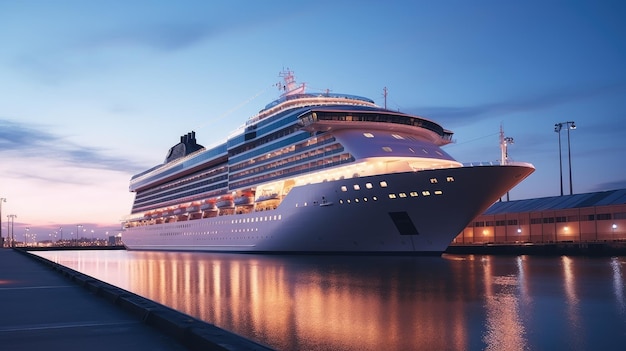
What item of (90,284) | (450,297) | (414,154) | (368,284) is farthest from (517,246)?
(90,284)

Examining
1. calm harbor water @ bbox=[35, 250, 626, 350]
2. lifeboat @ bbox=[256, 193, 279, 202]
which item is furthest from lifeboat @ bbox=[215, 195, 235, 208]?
calm harbor water @ bbox=[35, 250, 626, 350]

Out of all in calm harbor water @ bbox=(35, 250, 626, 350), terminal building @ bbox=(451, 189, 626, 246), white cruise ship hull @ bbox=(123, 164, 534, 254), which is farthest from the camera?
terminal building @ bbox=(451, 189, 626, 246)

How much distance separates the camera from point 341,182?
41031 millimetres

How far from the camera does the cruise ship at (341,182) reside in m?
37.9

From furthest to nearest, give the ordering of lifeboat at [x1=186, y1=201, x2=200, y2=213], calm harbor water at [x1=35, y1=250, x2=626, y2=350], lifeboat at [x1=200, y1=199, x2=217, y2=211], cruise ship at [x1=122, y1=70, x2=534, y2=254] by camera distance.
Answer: lifeboat at [x1=186, y1=201, x2=200, y2=213], lifeboat at [x1=200, y1=199, x2=217, y2=211], cruise ship at [x1=122, y1=70, x2=534, y2=254], calm harbor water at [x1=35, y1=250, x2=626, y2=350]

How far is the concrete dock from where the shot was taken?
26.1ft

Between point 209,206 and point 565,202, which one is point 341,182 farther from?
point 565,202

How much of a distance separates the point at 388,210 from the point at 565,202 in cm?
3129

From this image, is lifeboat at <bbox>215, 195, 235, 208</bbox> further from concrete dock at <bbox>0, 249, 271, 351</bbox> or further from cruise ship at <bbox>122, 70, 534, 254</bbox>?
concrete dock at <bbox>0, 249, 271, 351</bbox>

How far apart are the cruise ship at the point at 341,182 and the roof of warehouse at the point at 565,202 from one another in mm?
18230

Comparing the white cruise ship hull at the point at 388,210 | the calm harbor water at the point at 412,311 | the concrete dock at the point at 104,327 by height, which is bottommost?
the calm harbor water at the point at 412,311

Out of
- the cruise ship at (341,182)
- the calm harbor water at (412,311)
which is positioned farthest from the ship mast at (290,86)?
the calm harbor water at (412,311)

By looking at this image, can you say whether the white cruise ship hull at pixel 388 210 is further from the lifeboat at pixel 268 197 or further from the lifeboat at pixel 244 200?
the lifeboat at pixel 244 200

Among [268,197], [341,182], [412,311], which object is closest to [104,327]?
[412,311]
